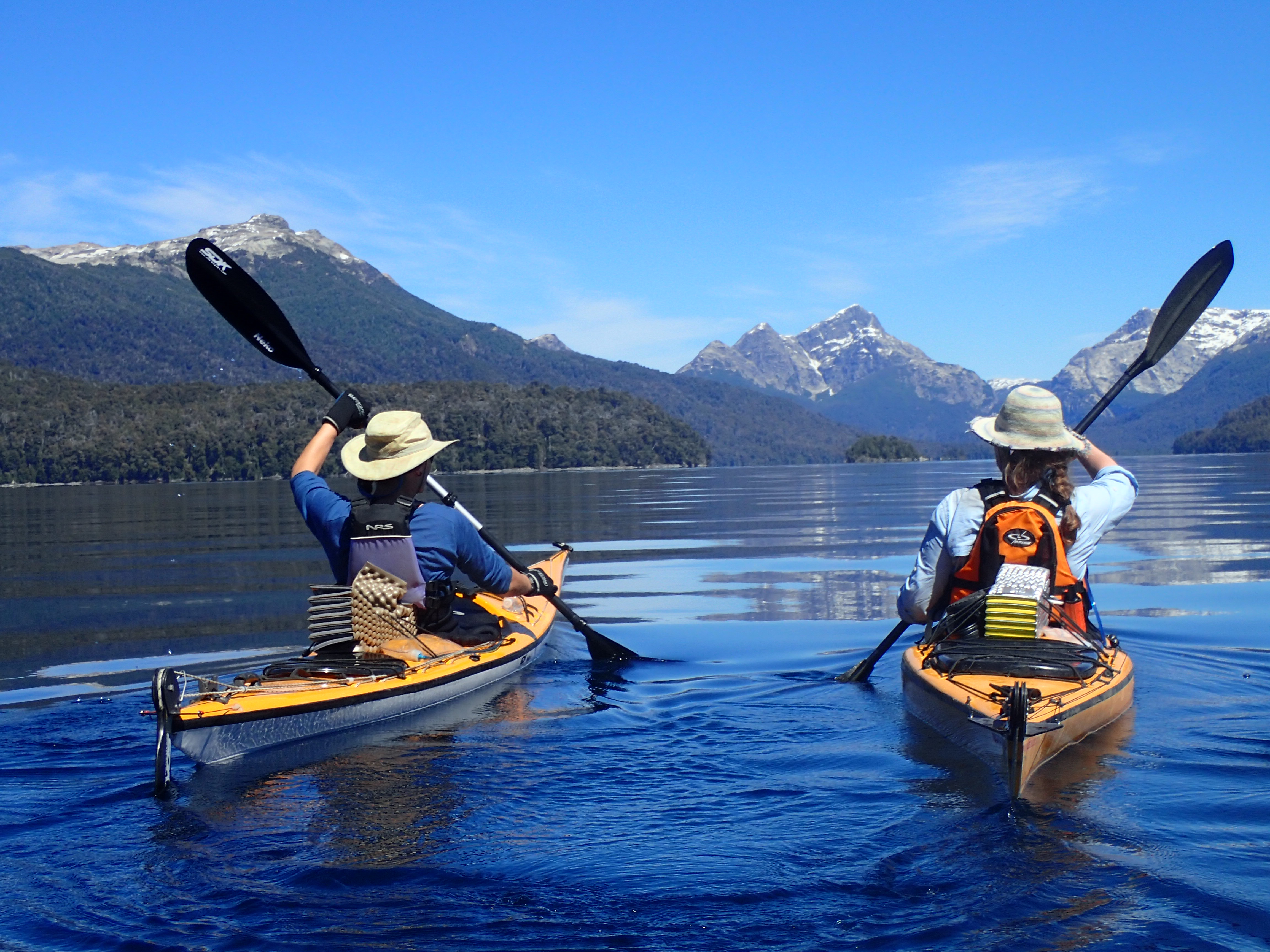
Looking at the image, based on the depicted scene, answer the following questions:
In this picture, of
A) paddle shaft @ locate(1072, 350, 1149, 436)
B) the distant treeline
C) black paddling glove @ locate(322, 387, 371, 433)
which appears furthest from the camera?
the distant treeline

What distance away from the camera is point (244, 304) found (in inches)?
403

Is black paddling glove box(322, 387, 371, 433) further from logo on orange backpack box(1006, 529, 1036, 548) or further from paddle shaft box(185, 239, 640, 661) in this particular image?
logo on orange backpack box(1006, 529, 1036, 548)

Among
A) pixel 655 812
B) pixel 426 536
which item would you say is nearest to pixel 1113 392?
pixel 426 536

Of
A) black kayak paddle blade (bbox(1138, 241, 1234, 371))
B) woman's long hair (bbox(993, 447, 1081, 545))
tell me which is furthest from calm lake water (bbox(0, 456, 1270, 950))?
black kayak paddle blade (bbox(1138, 241, 1234, 371))

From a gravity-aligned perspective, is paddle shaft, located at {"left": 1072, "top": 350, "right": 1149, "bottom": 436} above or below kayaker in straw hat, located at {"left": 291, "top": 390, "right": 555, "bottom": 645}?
above

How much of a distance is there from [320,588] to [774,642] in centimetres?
577

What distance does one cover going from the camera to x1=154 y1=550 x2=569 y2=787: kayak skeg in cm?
689

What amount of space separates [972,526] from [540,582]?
155 inches

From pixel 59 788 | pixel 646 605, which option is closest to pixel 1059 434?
pixel 59 788

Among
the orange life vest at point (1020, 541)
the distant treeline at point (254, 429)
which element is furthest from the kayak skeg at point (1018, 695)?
the distant treeline at point (254, 429)

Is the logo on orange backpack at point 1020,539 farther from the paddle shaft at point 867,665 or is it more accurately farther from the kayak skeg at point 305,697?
the kayak skeg at point 305,697

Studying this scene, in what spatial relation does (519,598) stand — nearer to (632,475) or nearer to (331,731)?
(331,731)

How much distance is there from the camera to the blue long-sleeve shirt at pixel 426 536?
8164 millimetres

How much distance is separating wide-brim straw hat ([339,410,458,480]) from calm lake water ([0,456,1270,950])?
1.91m
